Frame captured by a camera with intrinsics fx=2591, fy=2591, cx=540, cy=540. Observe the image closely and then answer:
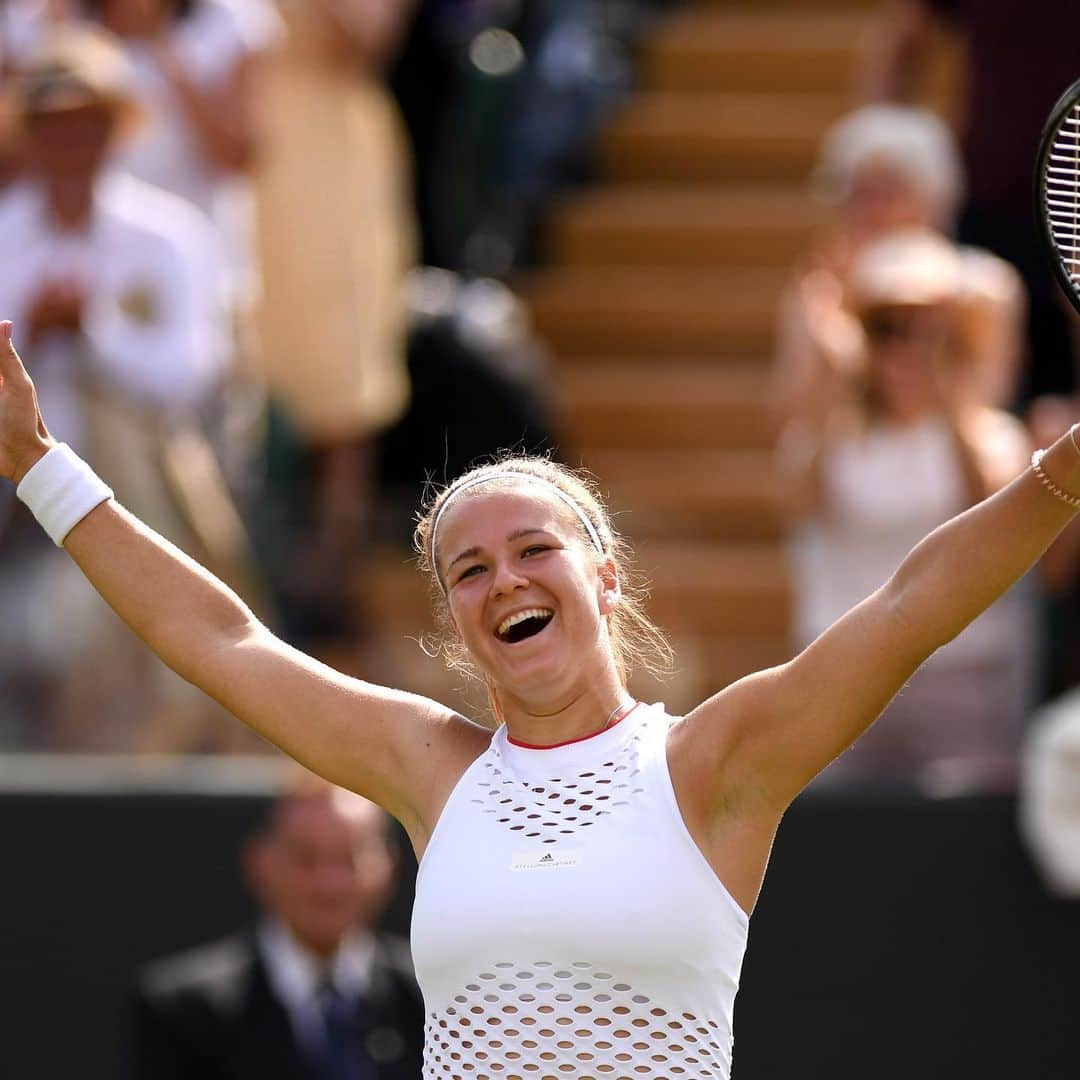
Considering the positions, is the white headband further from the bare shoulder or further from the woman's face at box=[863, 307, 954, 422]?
the woman's face at box=[863, 307, 954, 422]

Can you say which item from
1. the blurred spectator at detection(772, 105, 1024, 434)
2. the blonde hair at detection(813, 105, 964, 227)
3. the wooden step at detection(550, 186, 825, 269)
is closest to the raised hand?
the blurred spectator at detection(772, 105, 1024, 434)

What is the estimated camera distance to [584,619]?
11.1 ft

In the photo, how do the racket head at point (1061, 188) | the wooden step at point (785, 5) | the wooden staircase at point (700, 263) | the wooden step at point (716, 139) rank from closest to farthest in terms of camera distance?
the racket head at point (1061, 188) < the wooden staircase at point (700, 263) < the wooden step at point (716, 139) < the wooden step at point (785, 5)

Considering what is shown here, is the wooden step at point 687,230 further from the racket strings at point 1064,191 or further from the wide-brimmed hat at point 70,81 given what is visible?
the racket strings at point 1064,191

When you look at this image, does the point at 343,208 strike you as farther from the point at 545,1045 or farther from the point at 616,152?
the point at 545,1045

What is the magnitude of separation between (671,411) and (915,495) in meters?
2.48

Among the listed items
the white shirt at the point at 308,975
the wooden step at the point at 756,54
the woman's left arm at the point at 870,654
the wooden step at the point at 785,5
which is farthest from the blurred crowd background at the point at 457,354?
the woman's left arm at the point at 870,654

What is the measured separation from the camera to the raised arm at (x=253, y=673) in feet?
11.3

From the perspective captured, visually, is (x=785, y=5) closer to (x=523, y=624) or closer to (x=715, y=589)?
(x=715, y=589)

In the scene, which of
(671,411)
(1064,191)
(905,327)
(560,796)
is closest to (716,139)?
(671,411)

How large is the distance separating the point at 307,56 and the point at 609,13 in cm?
236

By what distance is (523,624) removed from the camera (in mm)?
3463

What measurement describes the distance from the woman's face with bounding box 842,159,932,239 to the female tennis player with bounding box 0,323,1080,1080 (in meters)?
3.35

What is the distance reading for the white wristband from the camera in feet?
11.6
